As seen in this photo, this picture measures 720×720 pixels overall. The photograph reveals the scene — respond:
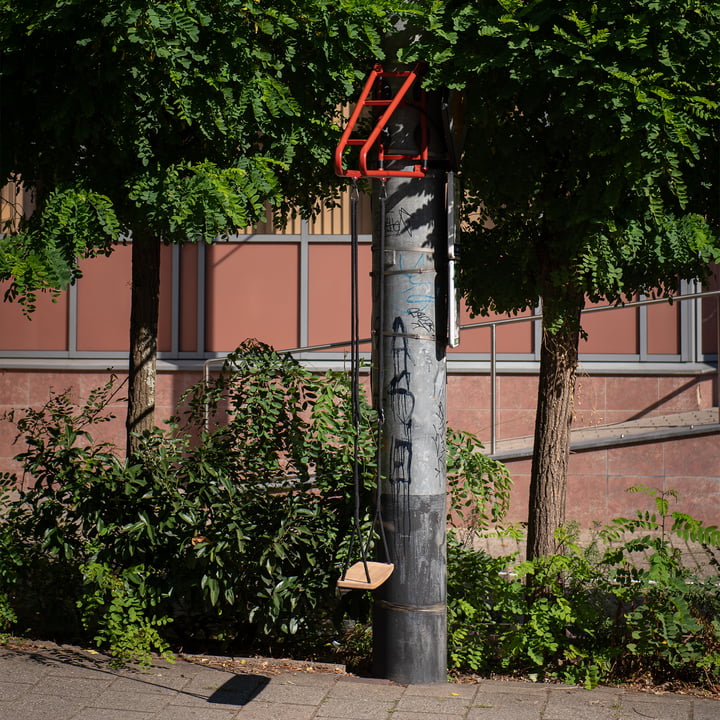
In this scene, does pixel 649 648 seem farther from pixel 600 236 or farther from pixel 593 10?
pixel 593 10

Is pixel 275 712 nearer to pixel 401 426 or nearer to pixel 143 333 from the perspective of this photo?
pixel 401 426

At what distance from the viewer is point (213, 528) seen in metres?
5.68

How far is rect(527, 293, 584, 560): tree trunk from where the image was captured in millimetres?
5953

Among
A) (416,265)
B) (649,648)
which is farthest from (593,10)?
(649,648)

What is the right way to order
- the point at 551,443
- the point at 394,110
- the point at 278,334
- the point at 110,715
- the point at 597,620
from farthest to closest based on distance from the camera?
the point at 278,334 → the point at 551,443 → the point at 597,620 → the point at 394,110 → the point at 110,715

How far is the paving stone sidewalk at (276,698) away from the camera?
4.86 meters

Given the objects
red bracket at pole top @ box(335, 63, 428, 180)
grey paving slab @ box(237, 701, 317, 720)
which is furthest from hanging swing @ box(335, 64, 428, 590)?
grey paving slab @ box(237, 701, 317, 720)

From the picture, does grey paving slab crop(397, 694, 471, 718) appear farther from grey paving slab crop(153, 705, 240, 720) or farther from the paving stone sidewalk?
grey paving slab crop(153, 705, 240, 720)

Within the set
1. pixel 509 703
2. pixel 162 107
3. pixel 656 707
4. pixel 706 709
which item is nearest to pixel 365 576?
pixel 509 703

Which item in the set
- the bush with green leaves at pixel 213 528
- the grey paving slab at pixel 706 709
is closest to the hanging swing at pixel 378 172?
the bush with green leaves at pixel 213 528

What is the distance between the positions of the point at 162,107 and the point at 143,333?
1.67 m

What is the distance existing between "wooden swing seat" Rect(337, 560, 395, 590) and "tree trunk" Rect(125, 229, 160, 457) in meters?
Answer: 2.02

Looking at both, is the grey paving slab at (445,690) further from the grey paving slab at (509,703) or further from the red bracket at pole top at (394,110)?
the red bracket at pole top at (394,110)

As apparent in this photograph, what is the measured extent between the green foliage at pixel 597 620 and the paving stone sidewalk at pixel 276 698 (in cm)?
18
